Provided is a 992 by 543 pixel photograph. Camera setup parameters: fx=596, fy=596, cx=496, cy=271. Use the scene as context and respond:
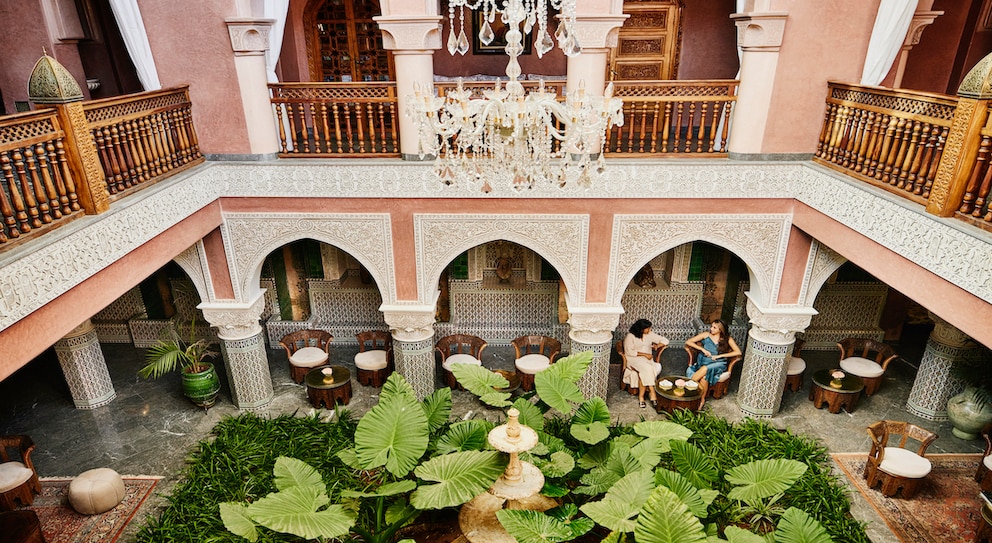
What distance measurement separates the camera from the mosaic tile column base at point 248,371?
20.3 feet

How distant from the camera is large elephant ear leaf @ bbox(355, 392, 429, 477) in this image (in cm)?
431

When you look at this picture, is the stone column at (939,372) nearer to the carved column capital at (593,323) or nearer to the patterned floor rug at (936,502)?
the patterned floor rug at (936,502)

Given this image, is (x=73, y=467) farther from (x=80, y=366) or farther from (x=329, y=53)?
(x=329, y=53)

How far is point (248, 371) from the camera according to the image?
6301mm

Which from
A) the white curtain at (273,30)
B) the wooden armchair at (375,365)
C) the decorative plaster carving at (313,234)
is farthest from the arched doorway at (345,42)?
the wooden armchair at (375,365)

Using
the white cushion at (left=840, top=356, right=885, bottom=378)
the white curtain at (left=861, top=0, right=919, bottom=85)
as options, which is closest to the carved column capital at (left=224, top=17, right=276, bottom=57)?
the white curtain at (left=861, top=0, right=919, bottom=85)

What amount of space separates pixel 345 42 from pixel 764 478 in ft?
20.9

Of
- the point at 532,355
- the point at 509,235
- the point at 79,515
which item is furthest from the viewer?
the point at 532,355

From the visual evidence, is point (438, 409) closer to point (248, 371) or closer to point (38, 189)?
point (248, 371)

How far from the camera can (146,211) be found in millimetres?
4277

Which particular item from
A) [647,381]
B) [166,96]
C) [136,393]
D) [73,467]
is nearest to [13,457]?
[73,467]

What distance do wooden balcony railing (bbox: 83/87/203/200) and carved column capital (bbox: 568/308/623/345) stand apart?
12.3ft

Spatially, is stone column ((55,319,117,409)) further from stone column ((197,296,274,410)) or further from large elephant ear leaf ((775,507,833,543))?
large elephant ear leaf ((775,507,833,543))

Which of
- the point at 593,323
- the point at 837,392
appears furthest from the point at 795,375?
the point at 593,323
